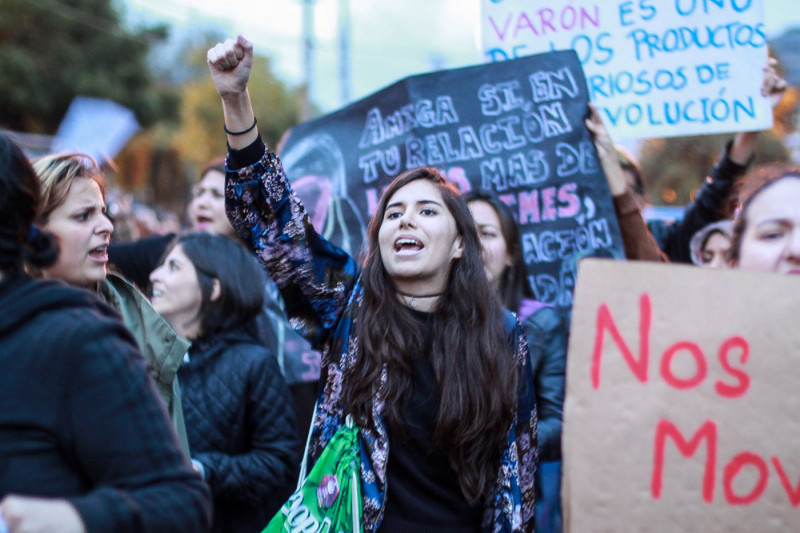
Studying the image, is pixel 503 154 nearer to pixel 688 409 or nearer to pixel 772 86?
pixel 772 86

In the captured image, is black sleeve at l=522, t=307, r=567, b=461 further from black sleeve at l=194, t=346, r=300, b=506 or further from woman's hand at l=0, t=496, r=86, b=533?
woman's hand at l=0, t=496, r=86, b=533

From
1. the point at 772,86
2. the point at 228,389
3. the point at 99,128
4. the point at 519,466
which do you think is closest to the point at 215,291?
the point at 228,389

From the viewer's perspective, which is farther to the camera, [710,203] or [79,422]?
[710,203]

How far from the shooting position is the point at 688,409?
1620 millimetres

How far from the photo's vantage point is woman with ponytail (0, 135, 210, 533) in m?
1.25

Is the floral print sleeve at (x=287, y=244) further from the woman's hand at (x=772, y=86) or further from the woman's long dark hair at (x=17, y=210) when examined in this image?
the woman's hand at (x=772, y=86)

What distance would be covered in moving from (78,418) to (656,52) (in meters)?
3.15

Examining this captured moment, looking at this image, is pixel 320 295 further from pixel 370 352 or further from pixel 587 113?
pixel 587 113

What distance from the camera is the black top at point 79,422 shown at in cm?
125

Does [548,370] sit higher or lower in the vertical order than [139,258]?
lower

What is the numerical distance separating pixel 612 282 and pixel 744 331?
29cm

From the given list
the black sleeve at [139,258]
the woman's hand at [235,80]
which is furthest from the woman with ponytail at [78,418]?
the black sleeve at [139,258]

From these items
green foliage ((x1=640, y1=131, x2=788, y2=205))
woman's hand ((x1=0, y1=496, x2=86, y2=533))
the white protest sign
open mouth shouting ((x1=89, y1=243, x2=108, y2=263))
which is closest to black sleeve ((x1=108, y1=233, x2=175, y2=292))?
the white protest sign

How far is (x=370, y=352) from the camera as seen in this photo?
211 centimetres
